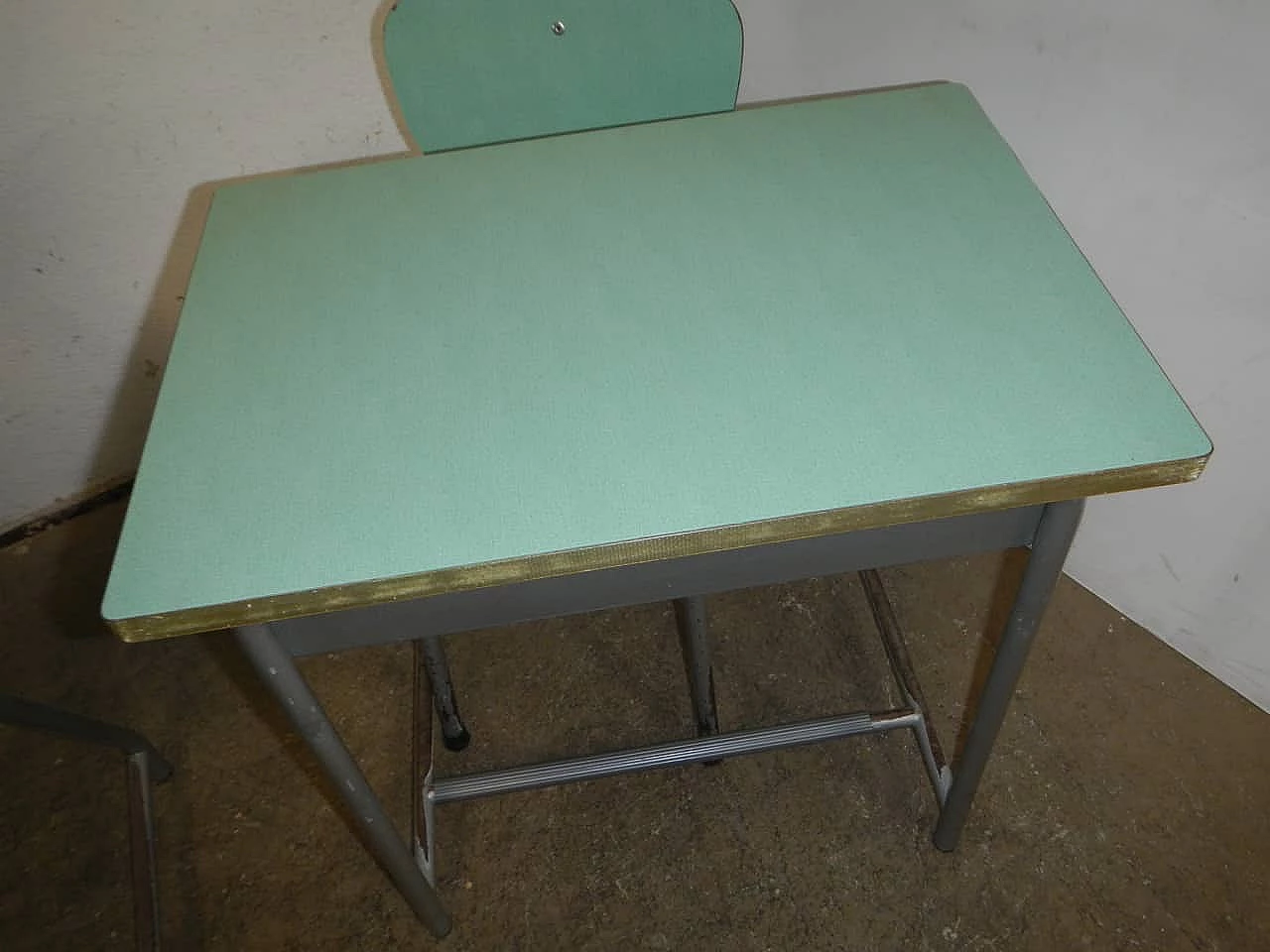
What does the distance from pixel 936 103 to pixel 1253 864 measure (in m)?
1.10

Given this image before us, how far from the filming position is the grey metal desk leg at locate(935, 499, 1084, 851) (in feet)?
2.69

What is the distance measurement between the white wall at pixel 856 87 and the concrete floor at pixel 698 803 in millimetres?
231

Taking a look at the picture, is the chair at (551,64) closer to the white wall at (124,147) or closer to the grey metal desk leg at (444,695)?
the grey metal desk leg at (444,695)

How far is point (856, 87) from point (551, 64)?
542 millimetres

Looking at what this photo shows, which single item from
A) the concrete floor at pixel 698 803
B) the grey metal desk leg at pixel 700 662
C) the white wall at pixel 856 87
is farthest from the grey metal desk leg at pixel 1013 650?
the white wall at pixel 856 87

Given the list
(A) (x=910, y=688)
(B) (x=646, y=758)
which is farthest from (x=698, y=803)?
(A) (x=910, y=688)

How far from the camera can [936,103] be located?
44.3 inches

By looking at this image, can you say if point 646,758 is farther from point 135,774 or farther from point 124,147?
point 124,147

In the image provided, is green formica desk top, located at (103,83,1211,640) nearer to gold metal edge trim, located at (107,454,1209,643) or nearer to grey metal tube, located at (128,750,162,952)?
gold metal edge trim, located at (107,454,1209,643)

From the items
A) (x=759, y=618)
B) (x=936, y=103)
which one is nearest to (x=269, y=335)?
(x=936, y=103)

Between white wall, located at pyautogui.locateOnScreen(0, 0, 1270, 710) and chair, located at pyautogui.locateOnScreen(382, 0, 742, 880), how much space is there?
1.14 feet

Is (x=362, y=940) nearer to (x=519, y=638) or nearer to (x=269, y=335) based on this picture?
(x=519, y=638)

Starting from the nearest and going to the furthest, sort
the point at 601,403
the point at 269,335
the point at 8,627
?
the point at 601,403, the point at 269,335, the point at 8,627

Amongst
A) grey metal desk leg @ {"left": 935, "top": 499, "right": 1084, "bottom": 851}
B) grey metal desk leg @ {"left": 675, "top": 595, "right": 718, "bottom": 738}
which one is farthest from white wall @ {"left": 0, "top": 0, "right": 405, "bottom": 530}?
grey metal desk leg @ {"left": 935, "top": 499, "right": 1084, "bottom": 851}
